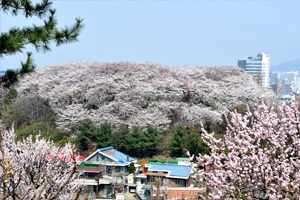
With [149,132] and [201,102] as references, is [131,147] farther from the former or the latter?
[201,102]

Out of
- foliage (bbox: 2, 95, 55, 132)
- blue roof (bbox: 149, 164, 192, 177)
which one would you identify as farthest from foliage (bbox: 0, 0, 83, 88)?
foliage (bbox: 2, 95, 55, 132)

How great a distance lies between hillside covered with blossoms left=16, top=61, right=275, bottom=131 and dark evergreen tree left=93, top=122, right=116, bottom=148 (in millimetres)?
1812

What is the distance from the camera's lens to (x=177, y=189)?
1380cm

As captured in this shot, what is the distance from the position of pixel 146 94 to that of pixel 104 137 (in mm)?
5222

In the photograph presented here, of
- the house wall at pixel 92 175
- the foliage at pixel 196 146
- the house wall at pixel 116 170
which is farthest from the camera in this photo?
the house wall at pixel 116 170

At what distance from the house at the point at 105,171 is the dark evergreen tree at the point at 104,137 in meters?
0.78

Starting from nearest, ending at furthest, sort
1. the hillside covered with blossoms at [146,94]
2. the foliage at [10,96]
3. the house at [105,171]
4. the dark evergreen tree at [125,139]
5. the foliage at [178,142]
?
the house at [105,171], the foliage at [178,142], the dark evergreen tree at [125,139], the hillside covered with blossoms at [146,94], the foliage at [10,96]

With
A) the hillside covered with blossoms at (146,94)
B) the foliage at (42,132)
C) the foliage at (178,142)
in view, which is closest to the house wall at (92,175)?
the foliage at (178,142)

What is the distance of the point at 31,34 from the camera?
600 centimetres

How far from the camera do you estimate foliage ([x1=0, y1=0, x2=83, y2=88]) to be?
5781 millimetres

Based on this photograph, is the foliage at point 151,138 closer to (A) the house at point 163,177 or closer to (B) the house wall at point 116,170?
(B) the house wall at point 116,170

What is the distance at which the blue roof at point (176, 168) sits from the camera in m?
15.2

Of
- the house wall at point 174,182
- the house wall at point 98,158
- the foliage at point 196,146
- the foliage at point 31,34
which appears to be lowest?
the house wall at point 174,182

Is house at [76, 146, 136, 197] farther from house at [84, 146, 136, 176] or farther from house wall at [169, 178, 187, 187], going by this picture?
house wall at [169, 178, 187, 187]
